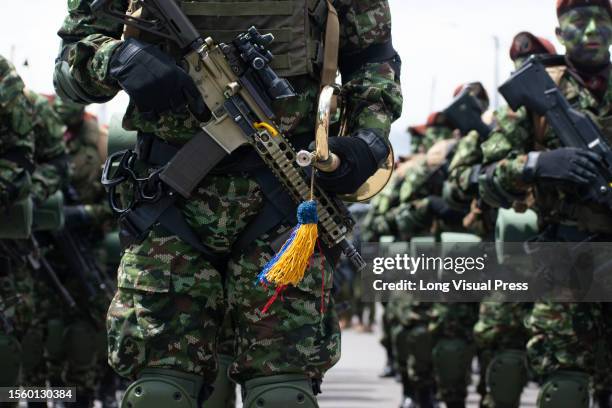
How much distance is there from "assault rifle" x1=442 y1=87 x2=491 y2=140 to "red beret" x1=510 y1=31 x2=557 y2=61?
48 centimetres

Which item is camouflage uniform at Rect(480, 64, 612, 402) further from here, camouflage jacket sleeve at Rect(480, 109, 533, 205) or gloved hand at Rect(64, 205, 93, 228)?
gloved hand at Rect(64, 205, 93, 228)

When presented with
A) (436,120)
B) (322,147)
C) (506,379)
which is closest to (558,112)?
(506,379)

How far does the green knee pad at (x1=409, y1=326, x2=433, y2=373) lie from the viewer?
11.2 metres

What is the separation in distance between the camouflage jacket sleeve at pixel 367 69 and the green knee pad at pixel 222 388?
4.16 feet

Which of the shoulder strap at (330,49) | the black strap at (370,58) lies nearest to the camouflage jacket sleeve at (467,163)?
the black strap at (370,58)

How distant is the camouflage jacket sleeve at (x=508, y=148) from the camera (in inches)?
283

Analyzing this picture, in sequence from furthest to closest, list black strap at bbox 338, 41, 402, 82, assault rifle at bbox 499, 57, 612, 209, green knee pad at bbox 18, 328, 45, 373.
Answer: green knee pad at bbox 18, 328, 45, 373
assault rifle at bbox 499, 57, 612, 209
black strap at bbox 338, 41, 402, 82

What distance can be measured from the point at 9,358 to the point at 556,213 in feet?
9.02

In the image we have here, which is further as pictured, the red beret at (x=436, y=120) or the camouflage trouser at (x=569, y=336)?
the red beret at (x=436, y=120)

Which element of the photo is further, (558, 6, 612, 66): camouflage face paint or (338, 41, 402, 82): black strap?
(558, 6, 612, 66): camouflage face paint

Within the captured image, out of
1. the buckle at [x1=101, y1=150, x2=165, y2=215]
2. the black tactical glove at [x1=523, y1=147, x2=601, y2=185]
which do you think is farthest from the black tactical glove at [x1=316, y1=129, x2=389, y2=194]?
the black tactical glove at [x1=523, y1=147, x2=601, y2=185]

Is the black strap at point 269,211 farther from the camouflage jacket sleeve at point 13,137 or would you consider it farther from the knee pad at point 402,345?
the knee pad at point 402,345

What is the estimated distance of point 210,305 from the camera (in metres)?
4.46

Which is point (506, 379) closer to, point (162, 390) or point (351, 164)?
point (351, 164)
